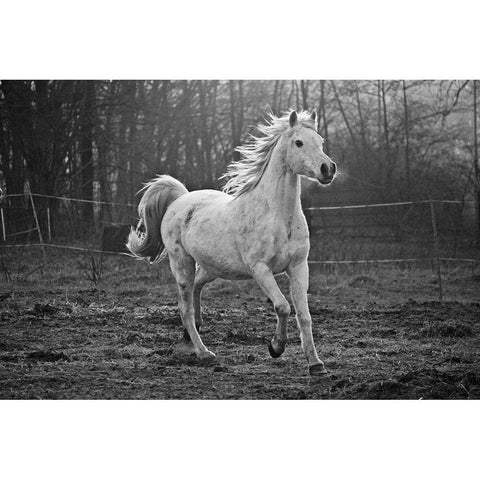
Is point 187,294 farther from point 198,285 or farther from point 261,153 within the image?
point 261,153

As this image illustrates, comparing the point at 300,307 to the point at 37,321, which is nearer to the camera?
the point at 300,307

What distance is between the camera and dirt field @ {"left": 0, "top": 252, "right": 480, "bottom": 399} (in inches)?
221

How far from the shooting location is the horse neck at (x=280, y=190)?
5.70 m

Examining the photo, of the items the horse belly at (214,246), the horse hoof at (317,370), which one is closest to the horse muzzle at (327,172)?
the horse belly at (214,246)

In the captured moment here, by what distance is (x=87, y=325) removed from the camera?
733cm

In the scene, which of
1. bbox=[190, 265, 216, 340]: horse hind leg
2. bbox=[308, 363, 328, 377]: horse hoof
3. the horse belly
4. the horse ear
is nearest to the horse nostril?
the horse ear

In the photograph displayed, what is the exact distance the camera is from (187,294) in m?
6.38

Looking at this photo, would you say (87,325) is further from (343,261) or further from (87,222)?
→ (343,261)

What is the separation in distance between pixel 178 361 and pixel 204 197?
1.18 m

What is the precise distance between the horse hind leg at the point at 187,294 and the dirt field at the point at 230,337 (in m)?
0.15

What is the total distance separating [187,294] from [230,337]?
2.10 ft
